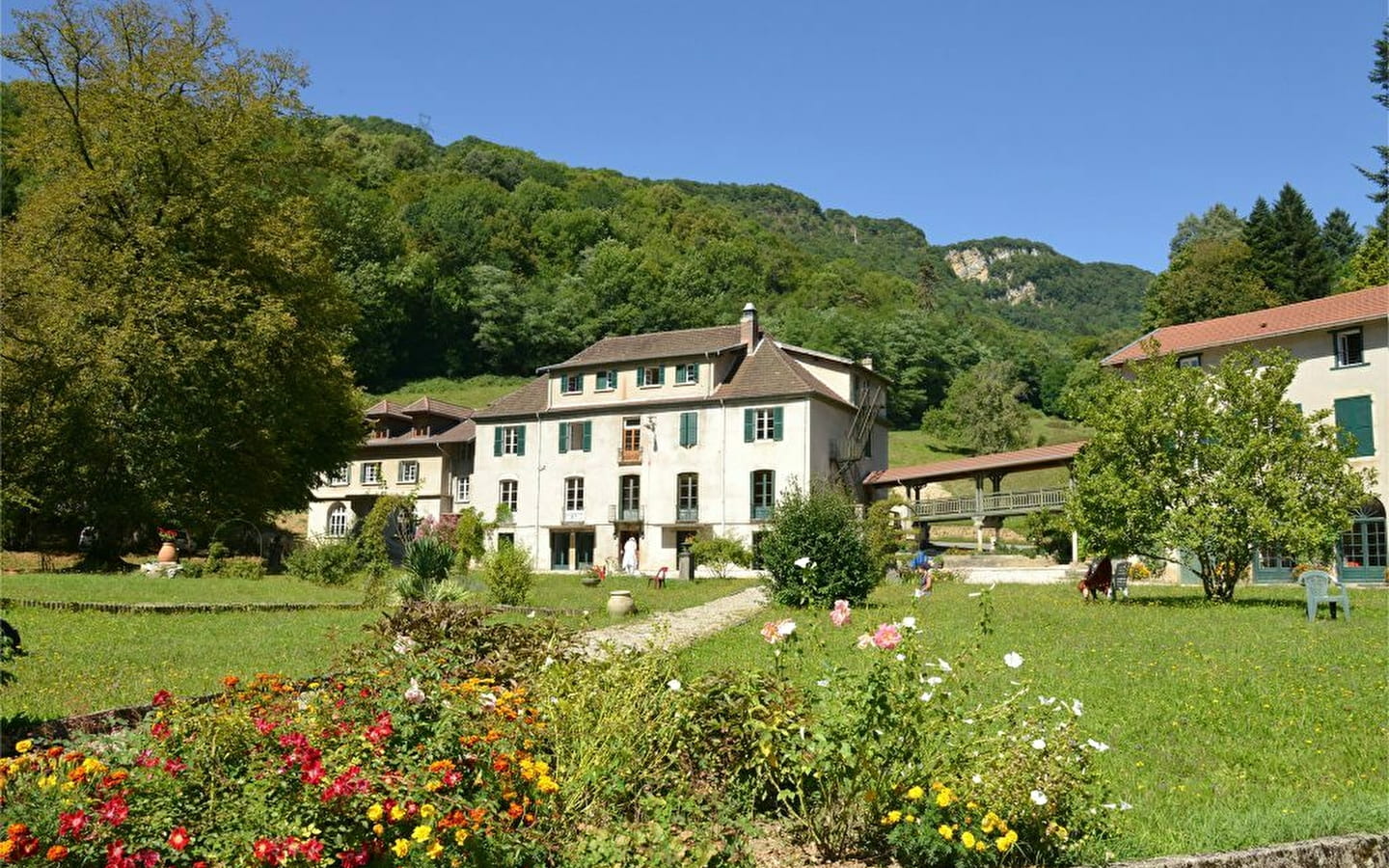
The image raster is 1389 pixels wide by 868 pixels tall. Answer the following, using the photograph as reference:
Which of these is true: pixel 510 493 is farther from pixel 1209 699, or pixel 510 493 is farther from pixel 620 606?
pixel 1209 699

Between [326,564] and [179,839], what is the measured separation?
2228cm

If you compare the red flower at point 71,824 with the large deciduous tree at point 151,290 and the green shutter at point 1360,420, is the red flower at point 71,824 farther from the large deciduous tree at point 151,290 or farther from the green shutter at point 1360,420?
the green shutter at point 1360,420

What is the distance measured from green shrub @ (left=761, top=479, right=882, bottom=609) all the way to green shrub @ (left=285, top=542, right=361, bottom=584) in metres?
11.5

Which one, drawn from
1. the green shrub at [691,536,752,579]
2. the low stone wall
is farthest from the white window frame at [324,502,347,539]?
the low stone wall

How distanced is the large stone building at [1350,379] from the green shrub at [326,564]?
24.7m

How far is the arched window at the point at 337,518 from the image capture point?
53469mm

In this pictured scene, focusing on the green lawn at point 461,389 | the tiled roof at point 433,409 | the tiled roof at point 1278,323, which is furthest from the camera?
the green lawn at point 461,389

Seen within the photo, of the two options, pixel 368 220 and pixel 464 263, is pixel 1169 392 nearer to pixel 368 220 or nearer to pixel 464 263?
pixel 368 220

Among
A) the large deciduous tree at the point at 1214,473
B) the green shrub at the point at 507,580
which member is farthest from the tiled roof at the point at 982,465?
the green shrub at the point at 507,580

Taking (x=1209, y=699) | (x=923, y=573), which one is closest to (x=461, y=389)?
(x=923, y=573)

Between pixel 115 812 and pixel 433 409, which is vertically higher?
pixel 433 409

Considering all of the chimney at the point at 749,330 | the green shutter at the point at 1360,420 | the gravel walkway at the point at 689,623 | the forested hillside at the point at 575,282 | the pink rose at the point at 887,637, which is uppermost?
the forested hillside at the point at 575,282

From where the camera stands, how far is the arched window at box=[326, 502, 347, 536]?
5347 cm

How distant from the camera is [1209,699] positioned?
375 inches
